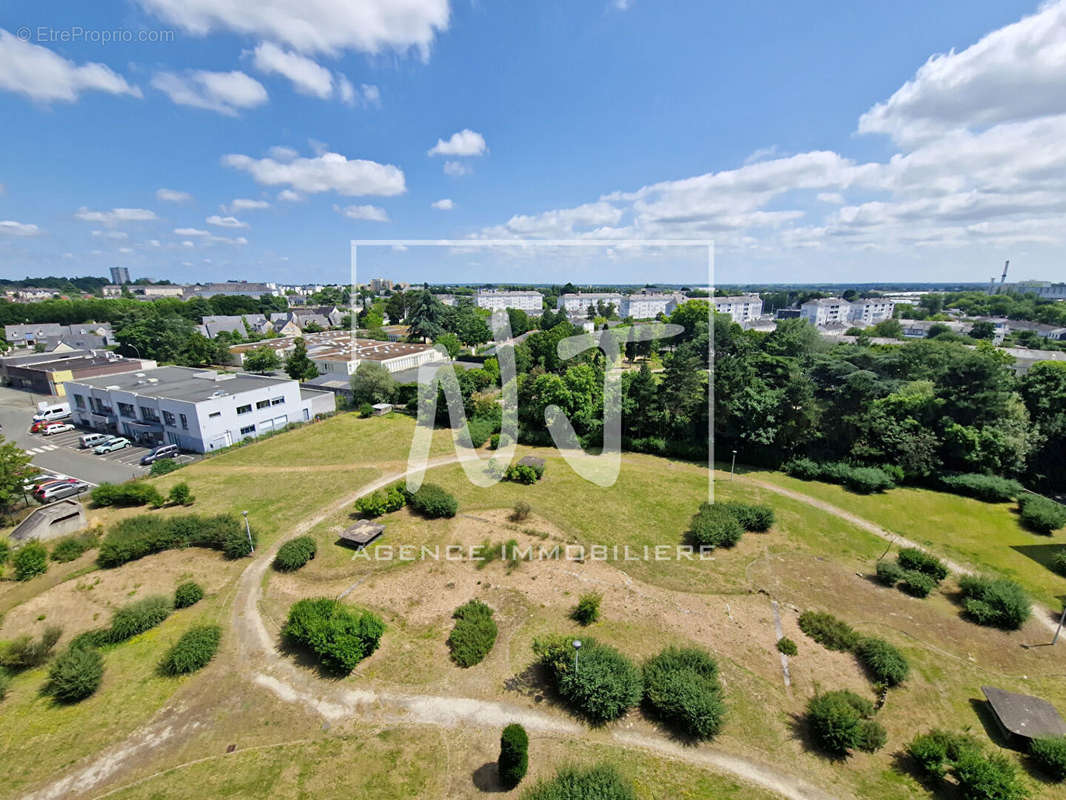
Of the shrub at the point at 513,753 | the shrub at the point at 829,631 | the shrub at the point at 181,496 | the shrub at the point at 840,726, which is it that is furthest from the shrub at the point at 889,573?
the shrub at the point at 181,496

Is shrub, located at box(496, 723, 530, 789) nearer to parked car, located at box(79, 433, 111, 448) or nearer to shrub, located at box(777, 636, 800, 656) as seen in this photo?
shrub, located at box(777, 636, 800, 656)

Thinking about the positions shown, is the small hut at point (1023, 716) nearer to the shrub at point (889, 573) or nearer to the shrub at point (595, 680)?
the shrub at point (889, 573)

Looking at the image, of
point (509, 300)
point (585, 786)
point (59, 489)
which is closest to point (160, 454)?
point (59, 489)

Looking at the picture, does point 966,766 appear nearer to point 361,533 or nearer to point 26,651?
point 361,533

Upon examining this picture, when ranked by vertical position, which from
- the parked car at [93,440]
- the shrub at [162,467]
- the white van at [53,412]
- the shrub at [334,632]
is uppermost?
the white van at [53,412]

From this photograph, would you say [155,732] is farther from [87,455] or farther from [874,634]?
[87,455]

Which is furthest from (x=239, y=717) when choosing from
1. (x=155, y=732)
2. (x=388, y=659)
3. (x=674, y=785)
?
(x=674, y=785)

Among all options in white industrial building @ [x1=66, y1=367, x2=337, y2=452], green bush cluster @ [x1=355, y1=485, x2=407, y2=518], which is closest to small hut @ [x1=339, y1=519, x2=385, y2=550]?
green bush cluster @ [x1=355, y1=485, x2=407, y2=518]
